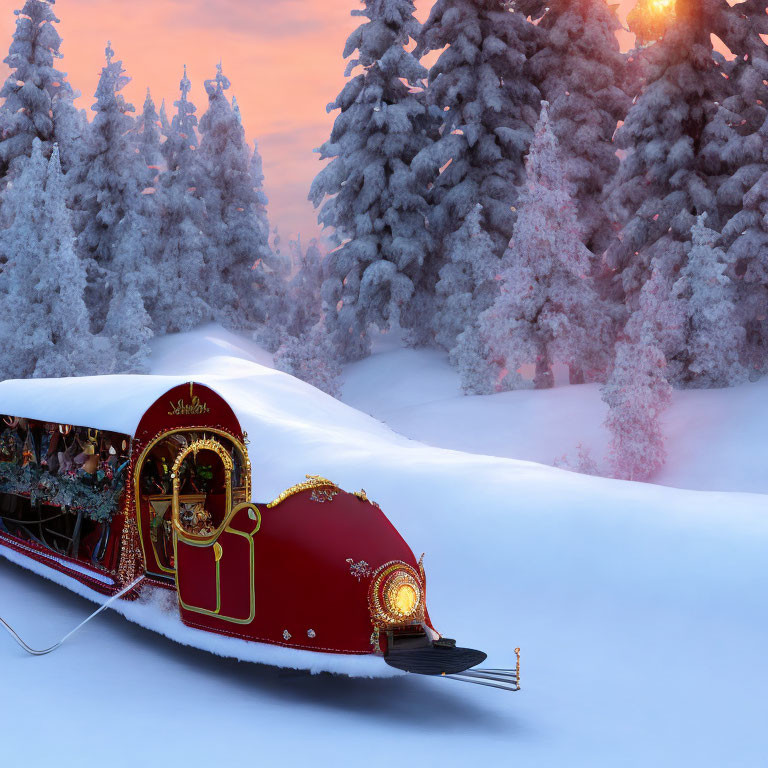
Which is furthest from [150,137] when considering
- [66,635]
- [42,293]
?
[66,635]

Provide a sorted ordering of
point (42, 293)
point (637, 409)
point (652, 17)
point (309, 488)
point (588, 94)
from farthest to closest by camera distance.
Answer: point (588, 94)
point (42, 293)
point (652, 17)
point (637, 409)
point (309, 488)

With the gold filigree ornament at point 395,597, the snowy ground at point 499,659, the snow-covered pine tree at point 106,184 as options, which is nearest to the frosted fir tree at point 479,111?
the snow-covered pine tree at point 106,184

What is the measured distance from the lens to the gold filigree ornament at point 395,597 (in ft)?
A: 25.1

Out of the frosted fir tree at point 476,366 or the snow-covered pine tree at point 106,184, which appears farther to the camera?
the snow-covered pine tree at point 106,184

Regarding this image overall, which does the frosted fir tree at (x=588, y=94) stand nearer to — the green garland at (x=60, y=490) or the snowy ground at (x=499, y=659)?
the snowy ground at (x=499, y=659)

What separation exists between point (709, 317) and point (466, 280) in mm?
12629

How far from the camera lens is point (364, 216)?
1592 inches

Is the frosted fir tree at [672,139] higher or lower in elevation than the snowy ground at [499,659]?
higher

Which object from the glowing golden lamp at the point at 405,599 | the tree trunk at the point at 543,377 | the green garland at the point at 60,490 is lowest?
the glowing golden lamp at the point at 405,599

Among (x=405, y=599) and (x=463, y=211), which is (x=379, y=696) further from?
(x=463, y=211)

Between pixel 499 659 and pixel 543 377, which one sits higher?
pixel 543 377

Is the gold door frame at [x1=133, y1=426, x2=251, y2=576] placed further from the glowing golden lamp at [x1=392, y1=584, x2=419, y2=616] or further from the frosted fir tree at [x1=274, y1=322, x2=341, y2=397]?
the frosted fir tree at [x1=274, y1=322, x2=341, y2=397]

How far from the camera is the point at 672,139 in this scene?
105ft

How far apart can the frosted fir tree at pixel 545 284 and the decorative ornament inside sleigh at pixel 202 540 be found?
66.5 feet
